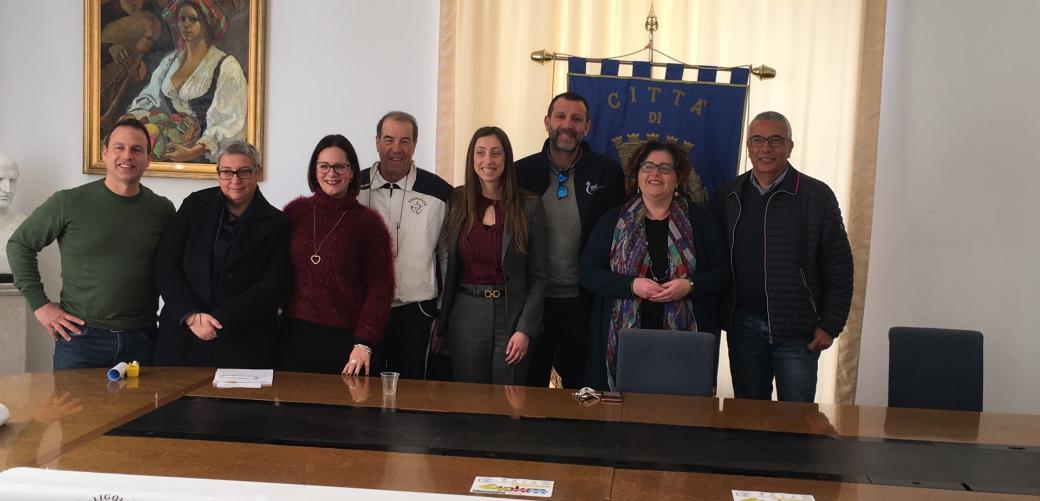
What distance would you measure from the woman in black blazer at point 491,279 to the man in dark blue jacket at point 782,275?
0.81m

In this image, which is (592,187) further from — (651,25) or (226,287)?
(226,287)

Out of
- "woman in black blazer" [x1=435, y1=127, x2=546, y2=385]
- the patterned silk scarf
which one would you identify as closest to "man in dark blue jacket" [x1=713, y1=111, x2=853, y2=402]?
the patterned silk scarf

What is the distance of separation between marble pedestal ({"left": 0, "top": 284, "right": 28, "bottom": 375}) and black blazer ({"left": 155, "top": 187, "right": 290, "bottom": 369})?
1.87 meters

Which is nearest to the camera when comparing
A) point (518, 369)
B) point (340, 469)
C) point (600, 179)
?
point (340, 469)

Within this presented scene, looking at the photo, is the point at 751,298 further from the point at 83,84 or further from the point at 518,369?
the point at 83,84

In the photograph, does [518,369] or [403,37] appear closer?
[518,369]

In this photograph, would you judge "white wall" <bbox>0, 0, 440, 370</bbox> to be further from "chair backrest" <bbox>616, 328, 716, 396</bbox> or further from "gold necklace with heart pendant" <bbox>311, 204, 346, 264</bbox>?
"chair backrest" <bbox>616, 328, 716, 396</bbox>

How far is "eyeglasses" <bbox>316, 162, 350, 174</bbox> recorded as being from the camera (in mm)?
3322

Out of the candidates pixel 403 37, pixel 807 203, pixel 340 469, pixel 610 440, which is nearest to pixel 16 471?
pixel 340 469

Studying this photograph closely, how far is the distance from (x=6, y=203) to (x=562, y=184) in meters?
2.93

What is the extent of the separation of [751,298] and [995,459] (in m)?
1.47

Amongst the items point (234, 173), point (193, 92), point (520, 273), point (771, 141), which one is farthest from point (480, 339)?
point (193, 92)

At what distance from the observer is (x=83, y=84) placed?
5.18 m

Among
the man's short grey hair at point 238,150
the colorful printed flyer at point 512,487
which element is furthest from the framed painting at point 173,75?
the colorful printed flyer at point 512,487
